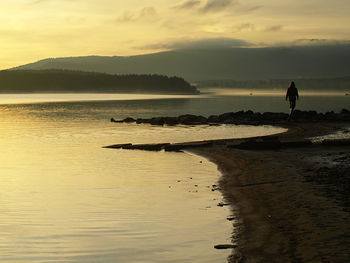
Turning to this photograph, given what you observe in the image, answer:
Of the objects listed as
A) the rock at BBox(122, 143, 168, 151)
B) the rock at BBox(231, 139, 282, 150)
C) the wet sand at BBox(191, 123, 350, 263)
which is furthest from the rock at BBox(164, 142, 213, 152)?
the wet sand at BBox(191, 123, 350, 263)

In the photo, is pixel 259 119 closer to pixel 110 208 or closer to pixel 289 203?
pixel 289 203

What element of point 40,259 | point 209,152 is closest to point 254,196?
point 40,259

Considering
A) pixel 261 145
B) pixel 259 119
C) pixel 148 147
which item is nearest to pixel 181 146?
pixel 148 147

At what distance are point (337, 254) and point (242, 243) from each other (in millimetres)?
2024

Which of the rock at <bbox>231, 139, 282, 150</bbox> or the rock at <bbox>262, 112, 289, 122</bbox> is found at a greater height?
the rock at <bbox>262, 112, 289, 122</bbox>

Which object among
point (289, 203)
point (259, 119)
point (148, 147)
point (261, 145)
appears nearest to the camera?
point (289, 203)

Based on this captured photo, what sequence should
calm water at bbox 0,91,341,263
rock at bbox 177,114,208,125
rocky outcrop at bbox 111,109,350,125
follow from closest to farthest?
calm water at bbox 0,91,341,263 < rocky outcrop at bbox 111,109,350,125 < rock at bbox 177,114,208,125

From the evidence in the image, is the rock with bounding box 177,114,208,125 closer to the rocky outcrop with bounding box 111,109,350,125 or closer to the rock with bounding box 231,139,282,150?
the rocky outcrop with bounding box 111,109,350,125

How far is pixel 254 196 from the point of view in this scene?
16188 millimetres

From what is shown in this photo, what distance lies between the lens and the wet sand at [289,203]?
10727mm

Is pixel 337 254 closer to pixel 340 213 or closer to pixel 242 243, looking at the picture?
pixel 242 243

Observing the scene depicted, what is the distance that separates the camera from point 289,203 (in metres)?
14.8

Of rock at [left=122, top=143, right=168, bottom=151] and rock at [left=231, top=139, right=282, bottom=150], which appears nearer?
rock at [left=231, top=139, right=282, bottom=150]

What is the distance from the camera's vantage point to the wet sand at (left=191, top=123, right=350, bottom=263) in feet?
35.2
